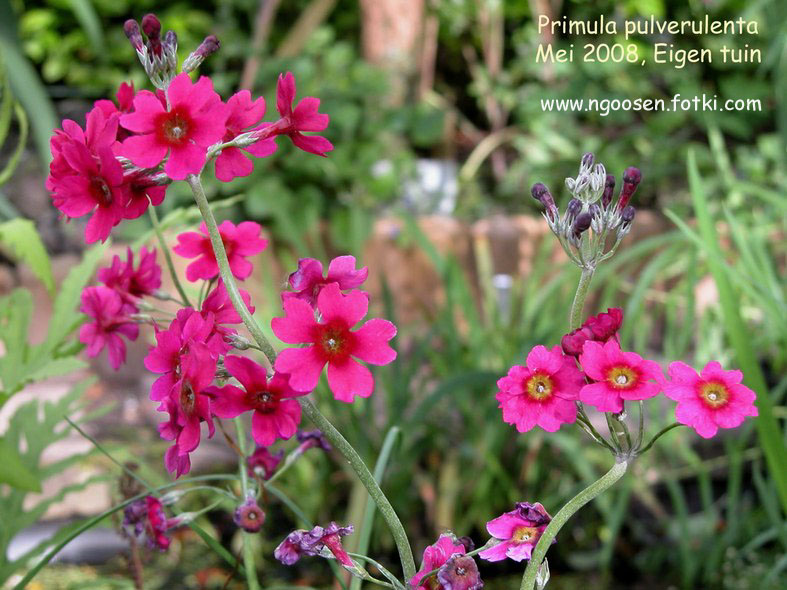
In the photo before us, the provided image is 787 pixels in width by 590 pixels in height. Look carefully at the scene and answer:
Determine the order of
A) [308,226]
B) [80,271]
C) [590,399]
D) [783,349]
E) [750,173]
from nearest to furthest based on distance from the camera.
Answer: [590,399] < [80,271] < [783,349] < [308,226] < [750,173]

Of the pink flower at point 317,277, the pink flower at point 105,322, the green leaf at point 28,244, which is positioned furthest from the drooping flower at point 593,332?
the green leaf at point 28,244

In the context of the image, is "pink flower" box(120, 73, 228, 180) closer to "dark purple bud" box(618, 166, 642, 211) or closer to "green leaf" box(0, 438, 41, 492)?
"dark purple bud" box(618, 166, 642, 211)

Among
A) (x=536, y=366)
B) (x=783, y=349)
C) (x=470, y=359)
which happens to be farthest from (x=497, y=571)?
(x=536, y=366)

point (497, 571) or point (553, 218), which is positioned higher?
point (553, 218)

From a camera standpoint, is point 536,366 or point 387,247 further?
point 387,247

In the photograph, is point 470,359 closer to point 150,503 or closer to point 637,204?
point 150,503

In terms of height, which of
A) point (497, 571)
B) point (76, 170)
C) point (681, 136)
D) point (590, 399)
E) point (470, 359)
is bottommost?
point (497, 571)

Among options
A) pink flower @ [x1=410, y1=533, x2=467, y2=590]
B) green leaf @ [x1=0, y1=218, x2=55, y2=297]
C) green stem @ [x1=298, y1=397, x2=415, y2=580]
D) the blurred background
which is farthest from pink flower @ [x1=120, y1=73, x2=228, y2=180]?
green leaf @ [x1=0, y1=218, x2=55, y2=297]
